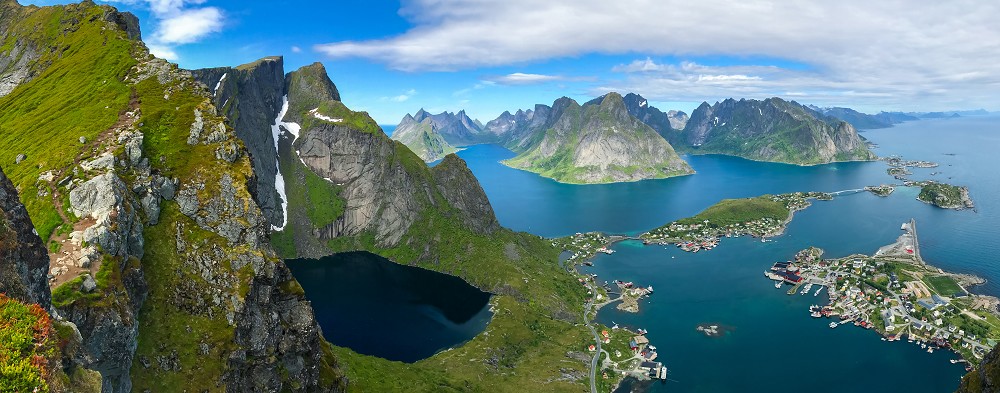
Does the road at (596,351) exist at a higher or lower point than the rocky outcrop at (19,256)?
lower

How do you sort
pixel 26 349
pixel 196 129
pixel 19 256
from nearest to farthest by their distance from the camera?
1. pixel 26 349
2. pixel 19 256
3. pixel 196 129

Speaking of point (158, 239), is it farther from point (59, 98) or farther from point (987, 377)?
point (987, 377)

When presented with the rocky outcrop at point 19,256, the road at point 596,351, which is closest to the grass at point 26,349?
the rocky outcrop at point 19,256

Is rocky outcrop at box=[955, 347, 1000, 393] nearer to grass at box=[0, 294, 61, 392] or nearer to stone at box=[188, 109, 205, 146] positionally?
grass at box=[0, 294, 61, 392]

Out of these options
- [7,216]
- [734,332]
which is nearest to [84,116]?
[7,216]

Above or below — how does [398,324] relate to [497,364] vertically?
above

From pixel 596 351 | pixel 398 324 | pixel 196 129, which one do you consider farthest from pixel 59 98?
pixel 596 351

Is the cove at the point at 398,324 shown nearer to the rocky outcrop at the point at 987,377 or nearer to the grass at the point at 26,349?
the rocky outcrop at the point at 987,377
